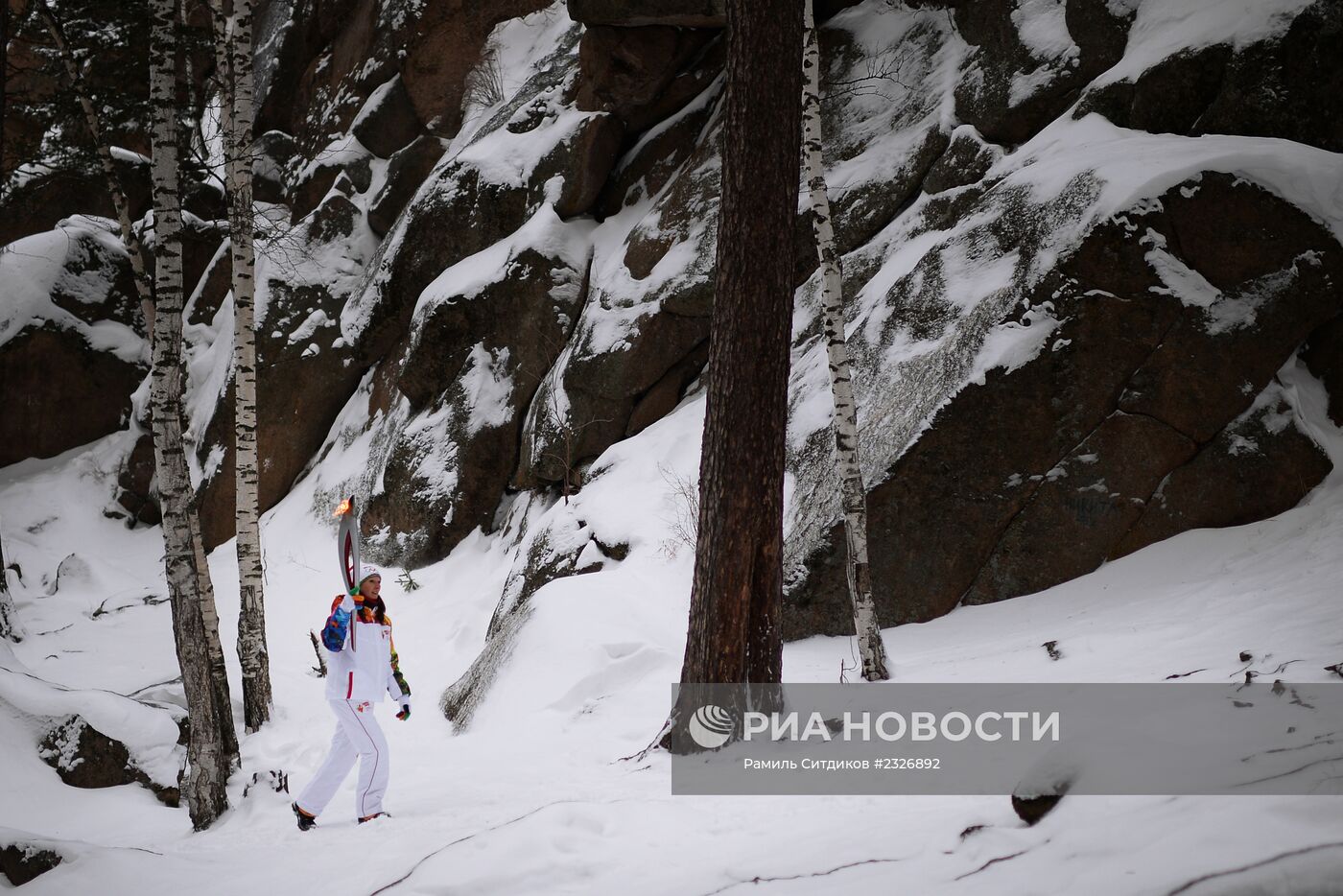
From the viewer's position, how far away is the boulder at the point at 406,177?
19.4 meters

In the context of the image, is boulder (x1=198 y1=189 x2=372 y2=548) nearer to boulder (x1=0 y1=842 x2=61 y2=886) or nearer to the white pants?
the white pants

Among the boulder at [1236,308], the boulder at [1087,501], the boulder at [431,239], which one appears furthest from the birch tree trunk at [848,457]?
the boulder at [431,239]

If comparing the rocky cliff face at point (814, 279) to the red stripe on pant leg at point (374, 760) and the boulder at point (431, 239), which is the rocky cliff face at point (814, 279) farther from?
the red stripe on pant leg at point (374, 760)

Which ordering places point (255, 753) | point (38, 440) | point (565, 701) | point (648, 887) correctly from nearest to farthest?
point (648, 887) < point (565, 701) < point (255, 753) < point (38, 440)

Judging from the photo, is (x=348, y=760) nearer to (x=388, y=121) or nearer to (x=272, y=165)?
(x=388, y=121)

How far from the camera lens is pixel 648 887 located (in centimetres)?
357

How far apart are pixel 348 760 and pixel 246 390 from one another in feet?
14.3

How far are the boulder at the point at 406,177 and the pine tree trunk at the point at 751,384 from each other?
15747 millimetres

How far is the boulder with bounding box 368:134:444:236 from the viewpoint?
1939 centimetres

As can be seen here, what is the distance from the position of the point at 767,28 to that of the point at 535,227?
1029cm

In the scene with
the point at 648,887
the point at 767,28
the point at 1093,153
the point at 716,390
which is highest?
the point at 1093,153

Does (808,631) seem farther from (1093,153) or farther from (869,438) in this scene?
(1093,153)

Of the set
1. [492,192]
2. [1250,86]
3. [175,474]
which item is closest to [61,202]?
[492,192]

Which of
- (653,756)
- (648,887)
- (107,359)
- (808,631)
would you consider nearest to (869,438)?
(808,631)
